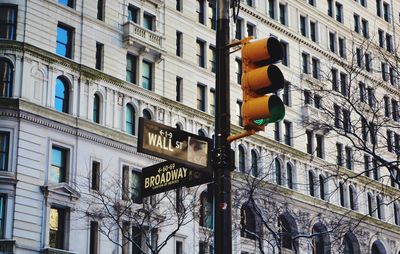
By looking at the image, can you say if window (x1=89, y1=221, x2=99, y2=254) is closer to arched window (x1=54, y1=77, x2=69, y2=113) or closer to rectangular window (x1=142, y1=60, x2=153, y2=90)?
arched window (x1=54, y1=77, x2=69, y2=113)

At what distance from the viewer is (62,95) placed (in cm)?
4234

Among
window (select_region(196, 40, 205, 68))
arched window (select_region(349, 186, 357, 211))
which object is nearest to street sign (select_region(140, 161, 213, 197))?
window (select_region(196, 40, 205, 68))

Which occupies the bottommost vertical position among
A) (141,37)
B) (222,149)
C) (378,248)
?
(222,149)

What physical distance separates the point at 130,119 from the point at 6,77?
835cm

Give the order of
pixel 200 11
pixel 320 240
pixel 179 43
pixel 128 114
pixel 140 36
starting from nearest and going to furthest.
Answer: pixel 128 114 → pixel 140 36 → pixel 179 43 → pixel 200 11 → pixel 320 240

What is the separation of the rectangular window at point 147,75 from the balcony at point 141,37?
1127mm

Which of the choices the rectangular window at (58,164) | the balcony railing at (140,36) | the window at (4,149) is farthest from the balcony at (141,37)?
the window at (4,149)

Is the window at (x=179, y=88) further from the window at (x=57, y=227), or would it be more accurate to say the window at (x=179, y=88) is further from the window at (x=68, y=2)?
the window at (x=57, y=227)

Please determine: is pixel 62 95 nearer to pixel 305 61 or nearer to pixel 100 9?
pixel 100 9

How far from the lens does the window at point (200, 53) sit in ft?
170

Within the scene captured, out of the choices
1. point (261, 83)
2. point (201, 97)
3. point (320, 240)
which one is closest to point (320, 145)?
point (320, 240)

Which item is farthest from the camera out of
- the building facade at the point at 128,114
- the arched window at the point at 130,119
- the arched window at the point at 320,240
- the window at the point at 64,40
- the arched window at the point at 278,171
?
the arched window at the point at 320,240

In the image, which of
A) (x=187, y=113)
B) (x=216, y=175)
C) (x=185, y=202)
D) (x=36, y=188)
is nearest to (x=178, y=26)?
(x=187, y=113)

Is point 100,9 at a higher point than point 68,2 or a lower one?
higher
